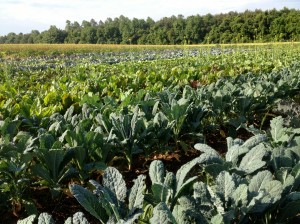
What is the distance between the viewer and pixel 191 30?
53.2 metres

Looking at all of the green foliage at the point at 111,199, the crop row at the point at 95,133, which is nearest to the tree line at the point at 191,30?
the crop row at the point at 95,133

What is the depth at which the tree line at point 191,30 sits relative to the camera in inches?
1873

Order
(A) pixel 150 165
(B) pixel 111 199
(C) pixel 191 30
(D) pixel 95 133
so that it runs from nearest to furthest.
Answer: (B) pixel 111 199 → (A) pixel 150 165 → (D) pixel 95 133 → (C) pixel 191 30

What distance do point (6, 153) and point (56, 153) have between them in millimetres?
353

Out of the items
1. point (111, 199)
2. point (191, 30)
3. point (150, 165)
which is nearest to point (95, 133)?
point (150, 165)

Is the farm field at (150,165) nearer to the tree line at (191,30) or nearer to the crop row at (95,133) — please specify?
the crop row at (95,133)

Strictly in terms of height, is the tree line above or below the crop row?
above

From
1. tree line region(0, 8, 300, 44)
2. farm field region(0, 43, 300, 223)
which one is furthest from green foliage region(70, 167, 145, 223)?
tree line region(0, 8, 300, 44)

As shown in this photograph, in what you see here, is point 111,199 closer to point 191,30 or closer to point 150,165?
point 150,165

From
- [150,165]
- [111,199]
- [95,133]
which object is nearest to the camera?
[111,199]

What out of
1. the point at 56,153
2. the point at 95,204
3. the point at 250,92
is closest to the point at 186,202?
the point at 95,204

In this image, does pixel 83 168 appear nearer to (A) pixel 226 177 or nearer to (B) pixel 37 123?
(B) pixel 37 123

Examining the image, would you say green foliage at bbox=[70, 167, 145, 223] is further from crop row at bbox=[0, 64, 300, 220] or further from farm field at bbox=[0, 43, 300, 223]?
crop row at bbox=[0, 64, 300, 220]

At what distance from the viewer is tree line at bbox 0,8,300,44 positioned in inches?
1873
